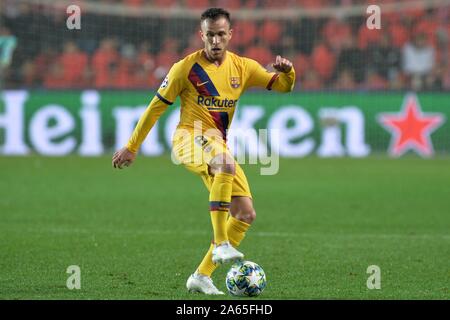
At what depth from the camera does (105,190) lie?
45.9 ft

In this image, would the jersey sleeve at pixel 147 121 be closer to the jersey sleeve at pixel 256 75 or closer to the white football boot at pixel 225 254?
the jersey sleeve at pixel 256 75

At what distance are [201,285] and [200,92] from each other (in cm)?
→ 135

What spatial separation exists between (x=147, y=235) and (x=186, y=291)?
318cm

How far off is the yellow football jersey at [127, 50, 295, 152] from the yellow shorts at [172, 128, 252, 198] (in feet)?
0.35

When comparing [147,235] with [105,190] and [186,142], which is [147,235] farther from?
[105,190]

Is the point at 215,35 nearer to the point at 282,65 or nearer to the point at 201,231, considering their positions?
the point at 282,65

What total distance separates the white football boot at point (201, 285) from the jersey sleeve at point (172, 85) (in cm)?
121

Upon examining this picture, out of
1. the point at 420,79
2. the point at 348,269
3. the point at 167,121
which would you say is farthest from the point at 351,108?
the point at 348,269

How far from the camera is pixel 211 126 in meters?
6.98

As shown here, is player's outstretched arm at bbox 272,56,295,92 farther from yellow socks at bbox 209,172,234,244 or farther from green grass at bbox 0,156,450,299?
green grass at bbox 0,156,450,299

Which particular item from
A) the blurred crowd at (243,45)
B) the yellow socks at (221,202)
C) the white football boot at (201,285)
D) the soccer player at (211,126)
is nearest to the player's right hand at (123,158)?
the soccer player at (211,126)

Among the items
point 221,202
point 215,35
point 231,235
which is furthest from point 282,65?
point 231,235

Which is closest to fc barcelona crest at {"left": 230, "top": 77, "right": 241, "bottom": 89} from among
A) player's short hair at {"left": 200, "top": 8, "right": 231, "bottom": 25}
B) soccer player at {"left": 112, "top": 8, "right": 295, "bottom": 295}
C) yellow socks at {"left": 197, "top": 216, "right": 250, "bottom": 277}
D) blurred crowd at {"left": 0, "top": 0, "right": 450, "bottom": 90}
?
soccer player at {"left": 112, "top": 8, "right": 295, "bottom": 295}
